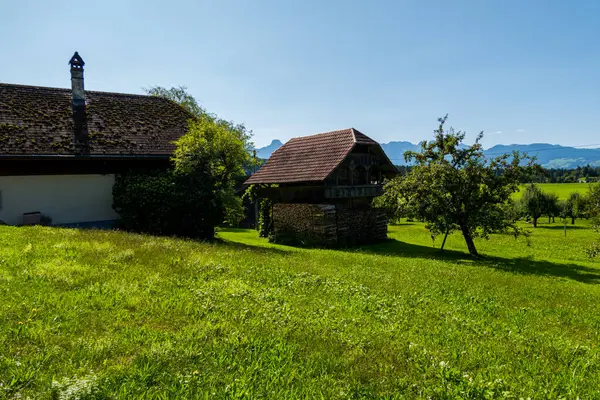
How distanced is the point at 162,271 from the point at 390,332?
578 cm

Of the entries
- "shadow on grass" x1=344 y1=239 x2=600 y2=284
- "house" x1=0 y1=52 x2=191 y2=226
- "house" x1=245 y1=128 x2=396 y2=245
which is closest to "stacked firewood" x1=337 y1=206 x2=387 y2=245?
"house" x1=245 y1=128 x2=396 y2=245

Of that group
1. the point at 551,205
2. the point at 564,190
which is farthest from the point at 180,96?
the point at 564,190

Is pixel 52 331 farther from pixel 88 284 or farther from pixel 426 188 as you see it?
pixel 426 188

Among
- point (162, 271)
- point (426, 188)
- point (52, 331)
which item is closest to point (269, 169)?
point (426, 188)

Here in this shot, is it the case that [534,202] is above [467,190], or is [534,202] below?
below

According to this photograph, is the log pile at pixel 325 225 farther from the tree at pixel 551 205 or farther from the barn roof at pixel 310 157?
the tree at pixel 551 205

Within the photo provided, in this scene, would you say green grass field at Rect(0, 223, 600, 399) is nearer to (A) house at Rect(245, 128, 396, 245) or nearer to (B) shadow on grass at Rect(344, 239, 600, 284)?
(B) shadow on grass at Rect(344, 239, 600, 284)

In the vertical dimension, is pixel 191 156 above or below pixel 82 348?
above

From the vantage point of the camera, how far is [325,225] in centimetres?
2438

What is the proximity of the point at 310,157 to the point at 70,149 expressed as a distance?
1471 cm

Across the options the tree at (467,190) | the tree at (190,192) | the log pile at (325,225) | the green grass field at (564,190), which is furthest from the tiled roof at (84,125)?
the green grass field at (564,190)

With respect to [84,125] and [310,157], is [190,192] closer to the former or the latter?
[84,125]

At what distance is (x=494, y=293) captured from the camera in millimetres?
11039

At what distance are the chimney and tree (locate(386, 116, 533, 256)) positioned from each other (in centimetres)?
2032
